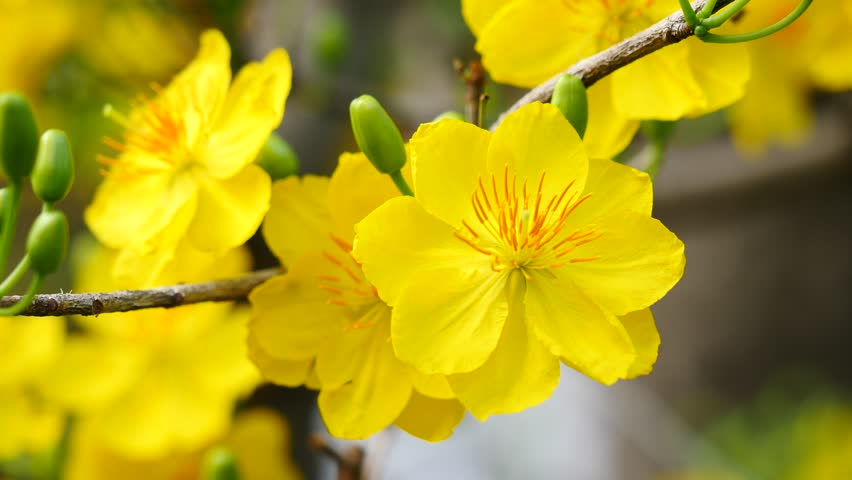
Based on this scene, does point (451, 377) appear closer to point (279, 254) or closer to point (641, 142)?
point (279, 254)

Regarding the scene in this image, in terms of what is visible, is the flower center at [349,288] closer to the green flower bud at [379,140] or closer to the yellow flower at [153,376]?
the green flower bud at [379,140]

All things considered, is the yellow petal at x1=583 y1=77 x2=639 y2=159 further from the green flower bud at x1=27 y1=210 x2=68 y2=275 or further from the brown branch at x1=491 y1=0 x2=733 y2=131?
the green flower bud at x1=27 y1=210 x2=68 y2=275

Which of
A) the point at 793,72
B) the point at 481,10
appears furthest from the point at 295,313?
the point at 793,72

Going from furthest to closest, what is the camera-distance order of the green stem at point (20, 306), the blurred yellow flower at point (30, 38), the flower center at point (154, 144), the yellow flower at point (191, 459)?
the blurred yellow flower at point (30, 38)
the yellow flower at point (191, 459)
the flower center at point (154, 144)
the green stem at point (20, 306)

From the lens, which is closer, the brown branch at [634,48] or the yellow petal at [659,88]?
the brown branch at [634,48]

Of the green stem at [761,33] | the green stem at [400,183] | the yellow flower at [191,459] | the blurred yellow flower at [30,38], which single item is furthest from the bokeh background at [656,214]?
the green stem at [761,33]

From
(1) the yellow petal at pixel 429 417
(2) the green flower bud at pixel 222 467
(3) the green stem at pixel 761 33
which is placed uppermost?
(3) the green stem at pixel 761 33

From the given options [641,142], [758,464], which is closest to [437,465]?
[758,464]

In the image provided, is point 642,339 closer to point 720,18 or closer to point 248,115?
point 720,18
